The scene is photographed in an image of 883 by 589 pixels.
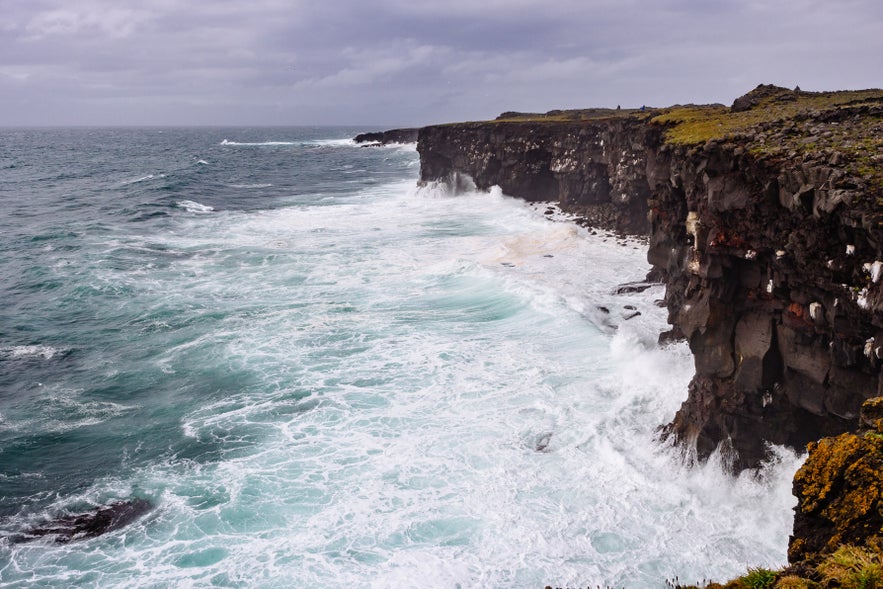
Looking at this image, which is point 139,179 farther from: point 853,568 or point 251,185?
point 853,568

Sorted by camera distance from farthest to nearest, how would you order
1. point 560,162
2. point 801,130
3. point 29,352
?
point 560,162, point 29,352, point 801,130

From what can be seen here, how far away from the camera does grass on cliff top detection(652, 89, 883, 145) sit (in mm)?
19875

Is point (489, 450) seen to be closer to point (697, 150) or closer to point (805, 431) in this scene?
point (805, 431)

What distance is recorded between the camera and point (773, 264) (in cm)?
1598

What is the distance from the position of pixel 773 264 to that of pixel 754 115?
351 inches

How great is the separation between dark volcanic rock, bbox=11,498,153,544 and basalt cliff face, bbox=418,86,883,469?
16.4m

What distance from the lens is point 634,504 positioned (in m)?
17.7

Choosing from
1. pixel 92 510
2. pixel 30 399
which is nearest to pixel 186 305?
pixel 30 399

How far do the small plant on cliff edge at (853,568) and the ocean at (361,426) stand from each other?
8.93m

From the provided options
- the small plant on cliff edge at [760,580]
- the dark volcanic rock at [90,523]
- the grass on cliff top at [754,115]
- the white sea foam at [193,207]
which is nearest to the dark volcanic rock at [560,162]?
the grass on cliff top at [754,115]

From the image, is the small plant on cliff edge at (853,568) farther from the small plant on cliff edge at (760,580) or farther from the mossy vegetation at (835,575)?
the small plant on cliff edge at (760,580)

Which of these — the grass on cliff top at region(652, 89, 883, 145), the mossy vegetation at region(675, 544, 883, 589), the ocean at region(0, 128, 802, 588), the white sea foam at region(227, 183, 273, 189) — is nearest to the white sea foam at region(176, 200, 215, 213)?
the white sea foam at region(227, 183, 273, 189)

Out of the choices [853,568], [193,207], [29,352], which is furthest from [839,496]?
[193,207]

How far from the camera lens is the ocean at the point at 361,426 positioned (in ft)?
53.0
